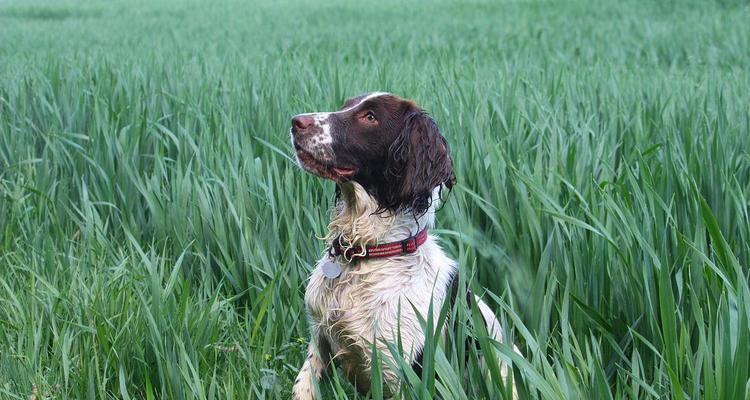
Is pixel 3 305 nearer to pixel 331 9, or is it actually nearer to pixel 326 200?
pixel 326 200

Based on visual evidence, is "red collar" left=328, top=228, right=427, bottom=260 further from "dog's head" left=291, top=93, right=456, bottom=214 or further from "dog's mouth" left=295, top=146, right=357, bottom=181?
"dog's mouth" left=295, top=146, right=357, bottom=181

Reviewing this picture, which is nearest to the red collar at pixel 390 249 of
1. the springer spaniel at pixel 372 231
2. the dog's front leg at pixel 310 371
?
the springer spaniel at pixel 372 231

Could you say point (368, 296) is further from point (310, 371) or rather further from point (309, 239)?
point (309, 239)

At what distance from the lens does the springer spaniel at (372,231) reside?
2010mm

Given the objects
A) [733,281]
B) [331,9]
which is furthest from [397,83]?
[331,9]

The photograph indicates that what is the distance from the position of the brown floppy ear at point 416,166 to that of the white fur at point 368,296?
0.05 meters

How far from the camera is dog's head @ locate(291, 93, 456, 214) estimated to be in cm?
205

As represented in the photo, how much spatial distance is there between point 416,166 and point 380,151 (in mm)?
118

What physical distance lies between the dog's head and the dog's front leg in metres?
0.36

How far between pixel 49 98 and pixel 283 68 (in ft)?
4.94

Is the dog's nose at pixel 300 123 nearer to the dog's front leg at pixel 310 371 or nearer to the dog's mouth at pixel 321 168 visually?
the dog's mouth at pixel 321 168

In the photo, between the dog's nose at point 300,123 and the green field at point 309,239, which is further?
the dog's nose at point 300,123

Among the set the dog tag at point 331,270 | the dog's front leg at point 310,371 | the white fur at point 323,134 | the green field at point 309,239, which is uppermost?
the white fur at point 323,134

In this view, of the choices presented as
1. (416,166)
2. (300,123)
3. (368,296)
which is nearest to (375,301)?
(368,296)
